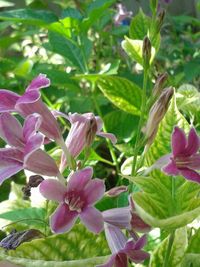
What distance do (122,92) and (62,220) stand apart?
0.36 meters

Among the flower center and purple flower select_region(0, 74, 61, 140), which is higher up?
purple flower select_region(0, 74, 61, 140)

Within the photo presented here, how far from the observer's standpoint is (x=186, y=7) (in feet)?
13.9

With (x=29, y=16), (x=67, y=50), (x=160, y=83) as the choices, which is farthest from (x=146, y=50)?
(x=67, y=50)

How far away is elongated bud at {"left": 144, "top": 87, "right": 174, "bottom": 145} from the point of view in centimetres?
67

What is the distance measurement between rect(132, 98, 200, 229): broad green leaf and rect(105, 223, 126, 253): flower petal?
0.14 feet

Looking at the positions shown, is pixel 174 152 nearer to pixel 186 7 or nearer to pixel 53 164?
pixel 53 164

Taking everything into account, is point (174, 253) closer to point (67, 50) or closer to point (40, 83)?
point (40, 83)

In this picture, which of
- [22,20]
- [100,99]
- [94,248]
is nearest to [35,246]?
[94,248]

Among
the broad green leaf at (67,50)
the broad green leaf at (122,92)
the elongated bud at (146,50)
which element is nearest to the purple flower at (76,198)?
the elongated bud at (146,50)

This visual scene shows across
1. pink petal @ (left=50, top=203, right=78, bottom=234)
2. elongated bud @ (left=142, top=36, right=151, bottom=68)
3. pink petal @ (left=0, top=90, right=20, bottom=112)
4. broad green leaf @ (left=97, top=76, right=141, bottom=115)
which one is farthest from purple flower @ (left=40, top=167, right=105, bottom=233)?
broad green leaf @ (left=97, top=76, right=141, bottom=115)

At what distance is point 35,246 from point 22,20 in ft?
2.09

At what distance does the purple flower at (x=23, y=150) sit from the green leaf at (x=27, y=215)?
0.17 meters

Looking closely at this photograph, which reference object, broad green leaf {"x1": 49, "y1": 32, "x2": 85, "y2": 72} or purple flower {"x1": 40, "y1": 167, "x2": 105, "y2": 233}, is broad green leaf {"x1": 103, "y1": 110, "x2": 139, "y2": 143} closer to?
broad green leaf {"x1": 49, "y1": 32, "x2": 85, "y2": 72}

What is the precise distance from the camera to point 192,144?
1.96ft
